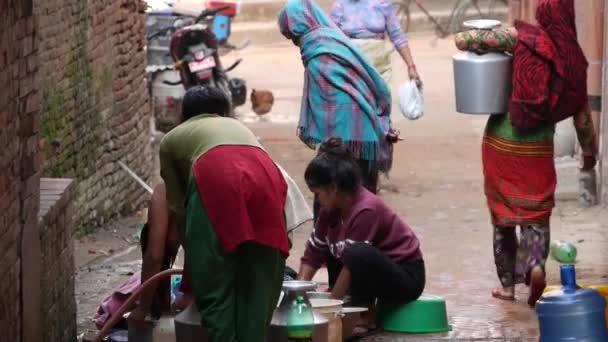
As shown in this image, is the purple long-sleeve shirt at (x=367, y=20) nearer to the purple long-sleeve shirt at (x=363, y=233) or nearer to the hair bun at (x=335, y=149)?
the hair bun at (x=335, y=149)

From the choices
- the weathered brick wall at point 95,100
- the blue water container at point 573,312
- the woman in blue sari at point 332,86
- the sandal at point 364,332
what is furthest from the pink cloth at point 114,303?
the weathered brick wall at point 95,100

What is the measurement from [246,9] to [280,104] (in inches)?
322

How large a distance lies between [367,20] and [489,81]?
3.38 meters

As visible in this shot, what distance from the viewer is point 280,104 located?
53.4 feet

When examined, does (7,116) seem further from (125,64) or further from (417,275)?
(125,64)

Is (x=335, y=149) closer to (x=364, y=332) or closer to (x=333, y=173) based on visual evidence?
(x=333, y=173)

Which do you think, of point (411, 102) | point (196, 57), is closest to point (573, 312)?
point (411, 102)

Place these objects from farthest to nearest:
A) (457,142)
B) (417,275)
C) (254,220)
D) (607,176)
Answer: (457,142) → (607,176) → (417,275) → (254,220)

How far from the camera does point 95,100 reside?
980 centimetres

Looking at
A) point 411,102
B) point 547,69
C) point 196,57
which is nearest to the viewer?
point 547,69

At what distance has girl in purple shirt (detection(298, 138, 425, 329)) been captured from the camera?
6.37 metres

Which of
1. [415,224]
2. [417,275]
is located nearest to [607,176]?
[415,224]

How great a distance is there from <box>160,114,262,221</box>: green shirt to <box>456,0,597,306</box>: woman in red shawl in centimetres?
198

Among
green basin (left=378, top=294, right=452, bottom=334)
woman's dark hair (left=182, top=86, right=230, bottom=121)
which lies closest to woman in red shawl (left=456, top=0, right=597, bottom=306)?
green basin (left=378, top=294, right=452, bottom=334)
